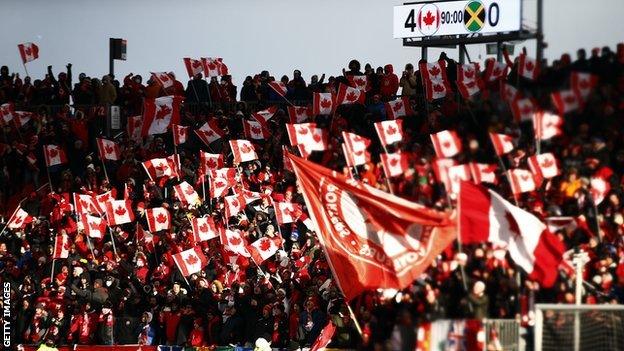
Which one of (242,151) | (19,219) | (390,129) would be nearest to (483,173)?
(390,129)

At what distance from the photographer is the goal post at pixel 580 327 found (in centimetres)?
1798

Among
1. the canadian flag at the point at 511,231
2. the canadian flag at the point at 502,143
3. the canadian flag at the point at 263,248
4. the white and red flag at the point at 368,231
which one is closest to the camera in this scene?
the canadian flag at the point at 511,231

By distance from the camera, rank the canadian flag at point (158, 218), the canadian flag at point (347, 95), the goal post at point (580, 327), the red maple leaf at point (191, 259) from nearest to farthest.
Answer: the goal post at point (580, 327), the red maple leaf at point (191, 259), the canadian flag at point (347, 95), the canadian flag at point (158, 218)

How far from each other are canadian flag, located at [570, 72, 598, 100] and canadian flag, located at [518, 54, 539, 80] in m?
0.81

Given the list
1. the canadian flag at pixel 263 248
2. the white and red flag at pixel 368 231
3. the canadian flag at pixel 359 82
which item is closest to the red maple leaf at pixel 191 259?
the canadian flag at pixel 263 248

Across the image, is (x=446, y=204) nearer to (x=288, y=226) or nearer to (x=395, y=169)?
(x=395, y=169)

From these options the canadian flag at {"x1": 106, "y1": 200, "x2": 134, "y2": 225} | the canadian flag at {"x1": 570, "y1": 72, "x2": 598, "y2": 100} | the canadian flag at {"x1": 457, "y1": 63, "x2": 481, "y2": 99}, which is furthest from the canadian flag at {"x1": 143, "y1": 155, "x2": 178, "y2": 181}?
the canadian flag at {"x1": 570, "y1": 72, "x2": 598, "y2": 100}

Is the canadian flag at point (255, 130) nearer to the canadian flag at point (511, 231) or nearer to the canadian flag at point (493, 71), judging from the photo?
the canadian flag at point (493, 71)

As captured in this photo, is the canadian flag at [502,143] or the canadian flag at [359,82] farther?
the canadian flag at [359,82]

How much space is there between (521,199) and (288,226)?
12.1m

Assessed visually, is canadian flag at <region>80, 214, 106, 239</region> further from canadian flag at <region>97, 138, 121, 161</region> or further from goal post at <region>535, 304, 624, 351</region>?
goal post at <region>535, 304, 624, 351</region>

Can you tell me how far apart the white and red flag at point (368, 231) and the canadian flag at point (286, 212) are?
8.25m

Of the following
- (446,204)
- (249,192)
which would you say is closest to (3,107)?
(249,192)

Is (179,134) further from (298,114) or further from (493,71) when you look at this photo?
(493,71)
